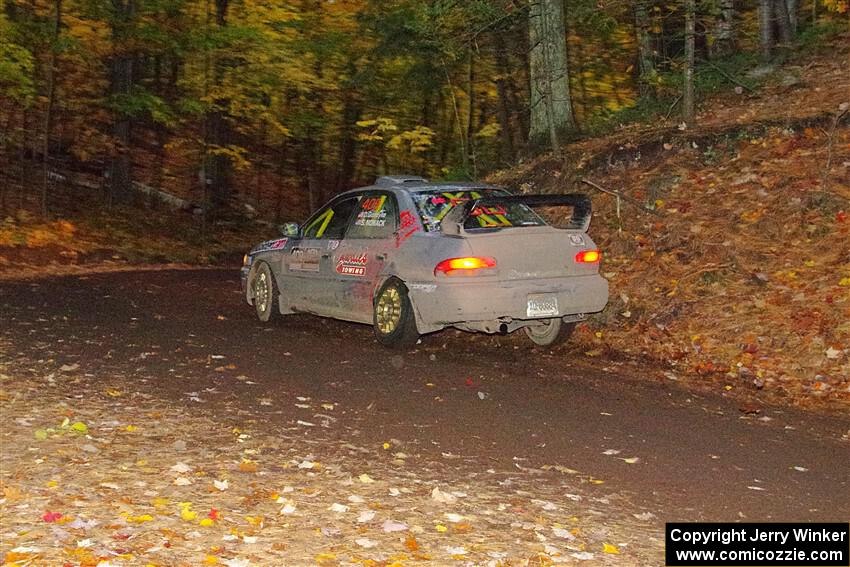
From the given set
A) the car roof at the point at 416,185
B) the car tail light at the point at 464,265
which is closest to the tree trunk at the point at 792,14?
the car roof at the point at 416,185

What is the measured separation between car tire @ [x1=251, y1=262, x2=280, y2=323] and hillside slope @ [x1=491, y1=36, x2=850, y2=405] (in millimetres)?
4000

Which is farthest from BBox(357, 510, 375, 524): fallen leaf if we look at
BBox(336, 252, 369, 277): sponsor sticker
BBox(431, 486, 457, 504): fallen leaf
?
BBox(336, 252, 369, 277): sponsor sticker

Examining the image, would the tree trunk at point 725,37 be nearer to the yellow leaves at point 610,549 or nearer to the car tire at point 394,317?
the car tire at point 394,317

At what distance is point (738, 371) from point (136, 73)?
2161 cm

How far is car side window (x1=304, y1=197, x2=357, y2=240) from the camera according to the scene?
38.2 feet

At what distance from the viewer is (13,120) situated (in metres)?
30.5

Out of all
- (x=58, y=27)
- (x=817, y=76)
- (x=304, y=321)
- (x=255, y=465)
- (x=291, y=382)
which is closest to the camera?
(x=255, y=465)

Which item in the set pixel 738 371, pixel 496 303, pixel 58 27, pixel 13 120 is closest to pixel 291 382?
pixel 496 303

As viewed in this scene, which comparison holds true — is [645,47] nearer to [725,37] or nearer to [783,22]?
[725,37]

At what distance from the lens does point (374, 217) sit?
36.1 ft

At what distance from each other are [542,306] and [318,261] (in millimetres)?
3127

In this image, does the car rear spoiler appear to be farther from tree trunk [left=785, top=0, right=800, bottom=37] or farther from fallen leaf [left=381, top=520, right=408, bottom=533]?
tree trunk [left=785, top=0, right=800, bottom=37]

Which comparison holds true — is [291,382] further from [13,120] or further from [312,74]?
[13,120]

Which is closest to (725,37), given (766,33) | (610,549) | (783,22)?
(783,22)
